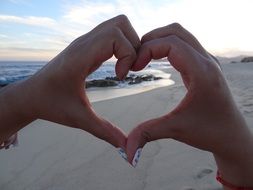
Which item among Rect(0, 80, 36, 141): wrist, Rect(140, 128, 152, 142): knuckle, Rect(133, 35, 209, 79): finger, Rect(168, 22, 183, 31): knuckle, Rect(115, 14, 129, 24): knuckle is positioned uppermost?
Rect(115, 14, 129, 24): knuckle

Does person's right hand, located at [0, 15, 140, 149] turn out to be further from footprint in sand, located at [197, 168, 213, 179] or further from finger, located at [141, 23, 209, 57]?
footprint in sand, located at [197, 168, 213, 179]

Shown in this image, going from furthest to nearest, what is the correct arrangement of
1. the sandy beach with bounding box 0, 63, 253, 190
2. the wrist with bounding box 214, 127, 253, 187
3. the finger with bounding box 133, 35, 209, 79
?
the sandy beach with bounding box 0, 63, 253, 190 → the wrist with bounding box 214, 127, 253, 187 → the finger with bounding box 133, 35, 209, 79

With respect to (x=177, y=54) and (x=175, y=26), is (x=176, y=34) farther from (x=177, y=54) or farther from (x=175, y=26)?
(x=177, y=54)

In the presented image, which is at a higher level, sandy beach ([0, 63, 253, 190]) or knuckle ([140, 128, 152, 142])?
knuckle ([140, 128, 152, 142])

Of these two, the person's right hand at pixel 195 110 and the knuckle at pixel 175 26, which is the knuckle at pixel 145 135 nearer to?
the person's right hand at pixel 195 110

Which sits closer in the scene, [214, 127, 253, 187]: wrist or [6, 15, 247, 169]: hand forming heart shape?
[6, 15, 247, 169]: hand forming heart shape

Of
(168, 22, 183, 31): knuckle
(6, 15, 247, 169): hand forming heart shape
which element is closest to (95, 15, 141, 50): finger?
(6, 15, 247, 169): hand forming heart shape

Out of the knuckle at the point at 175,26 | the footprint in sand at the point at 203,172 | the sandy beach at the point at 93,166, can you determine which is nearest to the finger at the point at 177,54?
the knuckle at the point at 175,26
